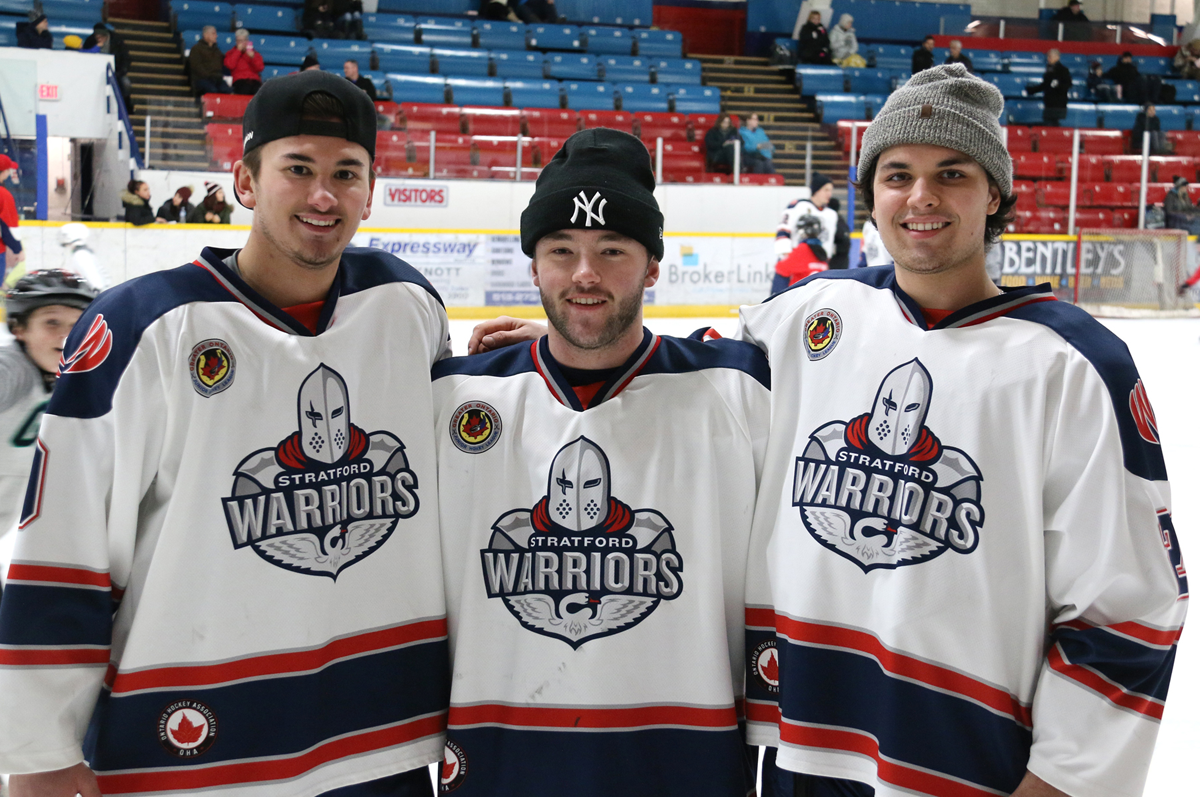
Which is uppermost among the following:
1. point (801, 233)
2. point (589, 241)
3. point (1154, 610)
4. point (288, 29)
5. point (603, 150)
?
point (288, 29)

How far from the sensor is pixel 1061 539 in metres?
1.46

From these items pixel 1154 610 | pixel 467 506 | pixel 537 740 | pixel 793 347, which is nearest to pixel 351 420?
pixel 467 506

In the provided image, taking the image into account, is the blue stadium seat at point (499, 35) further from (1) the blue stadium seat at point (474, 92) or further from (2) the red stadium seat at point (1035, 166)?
(2) the red stadium seat at point (1035, 166)

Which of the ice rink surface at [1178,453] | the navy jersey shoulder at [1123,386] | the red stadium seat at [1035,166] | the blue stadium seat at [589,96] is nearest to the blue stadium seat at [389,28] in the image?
the blue stadium seat at [589,96]

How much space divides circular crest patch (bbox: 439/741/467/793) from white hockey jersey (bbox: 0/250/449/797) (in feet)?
0.21

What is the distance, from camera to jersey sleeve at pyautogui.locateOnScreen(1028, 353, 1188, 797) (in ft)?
4.60

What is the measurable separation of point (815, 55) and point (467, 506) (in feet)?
58.7

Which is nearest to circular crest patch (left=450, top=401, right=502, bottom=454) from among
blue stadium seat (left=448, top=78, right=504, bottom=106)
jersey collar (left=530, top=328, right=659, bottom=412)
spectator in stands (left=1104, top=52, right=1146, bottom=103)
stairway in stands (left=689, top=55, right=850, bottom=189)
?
jersey collar (left=530, top=328, right=659, bottom=412)

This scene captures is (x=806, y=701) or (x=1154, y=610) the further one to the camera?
(x=806, y=701)

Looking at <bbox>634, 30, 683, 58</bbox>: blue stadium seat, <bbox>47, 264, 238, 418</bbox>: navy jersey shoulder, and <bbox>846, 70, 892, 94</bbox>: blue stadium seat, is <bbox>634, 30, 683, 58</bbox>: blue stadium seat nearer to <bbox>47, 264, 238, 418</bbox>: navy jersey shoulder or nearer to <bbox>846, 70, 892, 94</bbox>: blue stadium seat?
<bbox>846, 70, 892, 94</bbox>: blue stadium seat

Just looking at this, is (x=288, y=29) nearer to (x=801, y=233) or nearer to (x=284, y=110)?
(x=801, y=233)

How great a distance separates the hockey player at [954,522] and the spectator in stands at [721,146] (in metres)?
11.4

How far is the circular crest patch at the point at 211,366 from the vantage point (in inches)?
60.5

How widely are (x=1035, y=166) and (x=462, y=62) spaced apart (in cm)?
837
